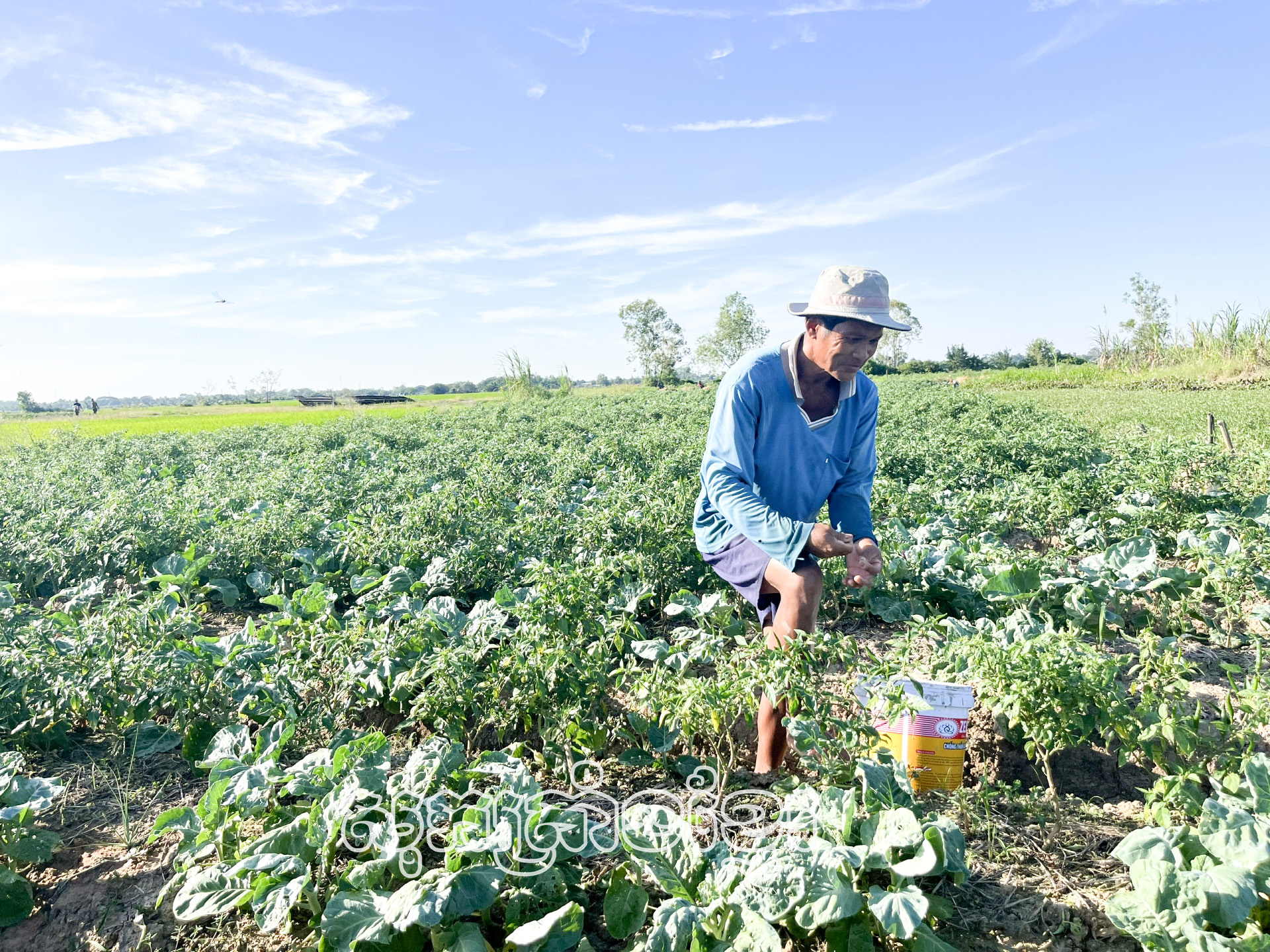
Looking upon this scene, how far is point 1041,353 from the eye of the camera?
1740 inches

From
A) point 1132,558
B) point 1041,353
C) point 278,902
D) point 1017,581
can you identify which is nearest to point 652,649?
point 278,902

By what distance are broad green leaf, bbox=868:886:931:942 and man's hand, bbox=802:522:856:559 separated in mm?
1119

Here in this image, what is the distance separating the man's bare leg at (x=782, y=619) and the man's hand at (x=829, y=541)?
0.41ft

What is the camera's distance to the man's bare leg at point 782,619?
2.74 metres

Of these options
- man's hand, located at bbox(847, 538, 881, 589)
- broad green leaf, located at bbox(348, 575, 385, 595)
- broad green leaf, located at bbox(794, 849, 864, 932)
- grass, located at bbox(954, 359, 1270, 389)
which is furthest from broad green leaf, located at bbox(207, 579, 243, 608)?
grass, located at bbox(954, 359, 1270, 389)

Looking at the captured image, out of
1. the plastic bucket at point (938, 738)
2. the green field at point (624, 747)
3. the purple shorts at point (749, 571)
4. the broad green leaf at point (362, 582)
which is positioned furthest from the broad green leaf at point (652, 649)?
the broad green leaf at point (362, 582)

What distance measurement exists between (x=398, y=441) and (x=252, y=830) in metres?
12.1

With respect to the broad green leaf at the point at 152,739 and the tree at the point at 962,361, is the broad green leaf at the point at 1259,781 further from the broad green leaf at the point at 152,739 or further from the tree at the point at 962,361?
the tree at the point at 962,361

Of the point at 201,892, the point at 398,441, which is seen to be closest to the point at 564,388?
the point at 398,441

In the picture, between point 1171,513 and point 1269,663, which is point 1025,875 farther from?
point 1171,513

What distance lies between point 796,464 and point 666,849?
1627 mm

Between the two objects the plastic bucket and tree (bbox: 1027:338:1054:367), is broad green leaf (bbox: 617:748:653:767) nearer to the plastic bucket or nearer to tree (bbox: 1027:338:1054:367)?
the plastic bucket

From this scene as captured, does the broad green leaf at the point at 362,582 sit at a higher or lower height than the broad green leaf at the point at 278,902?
higher

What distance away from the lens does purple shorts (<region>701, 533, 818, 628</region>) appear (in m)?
2.97
